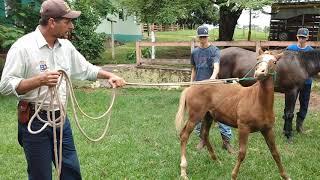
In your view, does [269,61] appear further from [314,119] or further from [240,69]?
[314,119]

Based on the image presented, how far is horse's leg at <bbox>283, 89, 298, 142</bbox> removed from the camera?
24.4 feet

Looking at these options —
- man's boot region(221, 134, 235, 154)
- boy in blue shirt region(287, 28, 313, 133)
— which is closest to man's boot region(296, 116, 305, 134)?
boy in blue shirt region(287, 28, 313, 133)

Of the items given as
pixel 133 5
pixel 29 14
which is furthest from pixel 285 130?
pixel 133 5

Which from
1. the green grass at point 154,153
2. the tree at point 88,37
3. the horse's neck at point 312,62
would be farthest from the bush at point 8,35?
the horse's neck at point 312,62

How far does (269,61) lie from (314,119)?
185 inches

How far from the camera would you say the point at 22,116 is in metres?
3.44

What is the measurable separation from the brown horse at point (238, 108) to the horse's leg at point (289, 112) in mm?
1915

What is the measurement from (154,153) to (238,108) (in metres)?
1.72

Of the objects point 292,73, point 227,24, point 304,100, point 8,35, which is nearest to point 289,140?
point 304,100

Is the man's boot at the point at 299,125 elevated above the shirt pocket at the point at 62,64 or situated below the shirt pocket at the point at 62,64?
below

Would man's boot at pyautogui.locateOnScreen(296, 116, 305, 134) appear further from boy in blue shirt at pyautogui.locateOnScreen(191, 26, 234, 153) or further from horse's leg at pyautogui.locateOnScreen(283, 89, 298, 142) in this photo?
boy in blue shirt at pyautogui.locateOnScreen(191, 26, 234, 153)

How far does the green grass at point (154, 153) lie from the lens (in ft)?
18.6

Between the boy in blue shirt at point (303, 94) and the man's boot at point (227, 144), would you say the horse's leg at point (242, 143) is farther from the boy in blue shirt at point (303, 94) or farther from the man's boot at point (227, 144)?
the boy in blue shirt at point (303, 94)

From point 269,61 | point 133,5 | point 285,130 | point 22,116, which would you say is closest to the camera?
point 22,116
